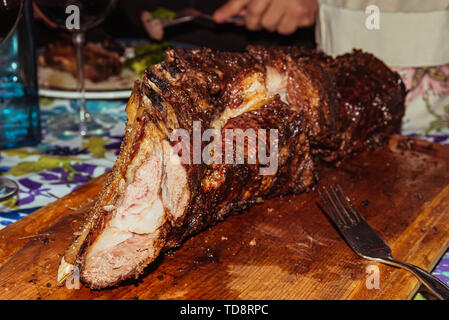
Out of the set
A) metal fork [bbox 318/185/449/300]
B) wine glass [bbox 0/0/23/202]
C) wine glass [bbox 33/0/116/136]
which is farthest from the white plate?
metal fork [bbox 318/185/449/300]

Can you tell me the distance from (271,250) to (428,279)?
1.62 feet

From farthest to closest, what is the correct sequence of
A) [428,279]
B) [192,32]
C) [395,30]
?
[192,32]
[395,30]
[428,279]

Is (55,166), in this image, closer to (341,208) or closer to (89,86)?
(89,86)

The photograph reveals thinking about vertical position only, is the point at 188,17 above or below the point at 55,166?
above

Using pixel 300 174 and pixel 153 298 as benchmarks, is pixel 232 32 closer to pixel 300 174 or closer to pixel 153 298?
pixel 300 174

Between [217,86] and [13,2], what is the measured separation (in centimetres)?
71

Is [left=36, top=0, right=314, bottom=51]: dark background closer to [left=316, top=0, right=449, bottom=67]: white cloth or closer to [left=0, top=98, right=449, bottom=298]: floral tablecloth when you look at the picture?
[left=316, top=0, right=449, bottom=67]: white cloth

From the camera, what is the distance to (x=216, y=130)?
5.75 ft

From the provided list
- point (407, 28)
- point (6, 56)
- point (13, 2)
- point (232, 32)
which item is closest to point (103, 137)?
point (6, 56)

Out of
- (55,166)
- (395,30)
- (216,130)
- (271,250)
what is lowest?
(271,250)

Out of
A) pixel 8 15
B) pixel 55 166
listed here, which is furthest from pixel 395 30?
pixel 8 15

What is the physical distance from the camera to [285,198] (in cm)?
208

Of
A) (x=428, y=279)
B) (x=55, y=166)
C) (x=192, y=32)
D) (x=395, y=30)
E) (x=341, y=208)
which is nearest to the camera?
(x=428, y=279)

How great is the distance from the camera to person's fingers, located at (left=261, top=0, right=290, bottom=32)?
3736mm
